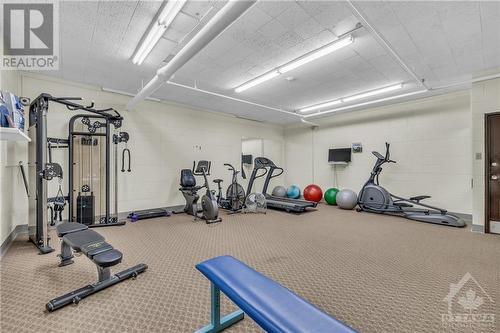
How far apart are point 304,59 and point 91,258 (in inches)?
154

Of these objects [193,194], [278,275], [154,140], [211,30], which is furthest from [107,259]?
[154,140]

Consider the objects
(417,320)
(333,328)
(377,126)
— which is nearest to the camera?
(333,328)

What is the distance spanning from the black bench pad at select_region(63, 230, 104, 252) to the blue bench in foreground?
4.40 ft

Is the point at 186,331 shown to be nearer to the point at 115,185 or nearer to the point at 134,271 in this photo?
the point at 134,271

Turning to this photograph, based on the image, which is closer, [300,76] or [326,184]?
[300,76]

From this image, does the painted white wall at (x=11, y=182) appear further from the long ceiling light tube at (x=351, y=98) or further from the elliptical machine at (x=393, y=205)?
the elliptical machine at (x=393, y=205)

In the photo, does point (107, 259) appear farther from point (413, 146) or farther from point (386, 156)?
point (413, 146)

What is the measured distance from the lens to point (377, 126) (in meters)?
6.82

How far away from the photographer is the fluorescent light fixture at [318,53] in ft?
10.5

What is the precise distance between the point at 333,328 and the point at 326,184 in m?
7.34

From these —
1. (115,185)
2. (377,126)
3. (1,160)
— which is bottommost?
(115,185)

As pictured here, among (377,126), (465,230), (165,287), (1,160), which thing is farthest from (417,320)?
(377,126)

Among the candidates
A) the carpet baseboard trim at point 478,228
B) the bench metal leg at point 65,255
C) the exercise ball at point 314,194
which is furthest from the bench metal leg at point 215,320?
the exercise ball at point 314,194

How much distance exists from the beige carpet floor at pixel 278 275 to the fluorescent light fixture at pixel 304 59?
3.04m
